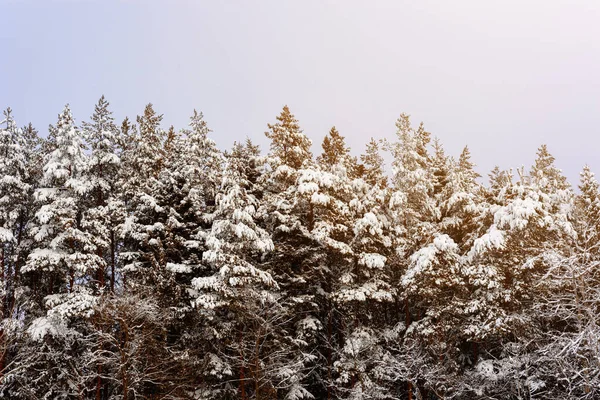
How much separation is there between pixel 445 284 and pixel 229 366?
10.8 meters

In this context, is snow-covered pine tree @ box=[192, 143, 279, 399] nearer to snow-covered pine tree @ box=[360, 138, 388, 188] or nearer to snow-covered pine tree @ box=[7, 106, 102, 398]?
snow-covered pine tree @ box=[7, 106, 102, 398]

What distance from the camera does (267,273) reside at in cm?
2294

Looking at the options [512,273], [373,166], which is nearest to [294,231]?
[373,166]

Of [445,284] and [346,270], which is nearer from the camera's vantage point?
[445,284]

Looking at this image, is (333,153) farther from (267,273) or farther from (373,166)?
(267,273)

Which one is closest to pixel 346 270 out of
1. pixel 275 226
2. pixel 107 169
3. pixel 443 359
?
pixel 275 226

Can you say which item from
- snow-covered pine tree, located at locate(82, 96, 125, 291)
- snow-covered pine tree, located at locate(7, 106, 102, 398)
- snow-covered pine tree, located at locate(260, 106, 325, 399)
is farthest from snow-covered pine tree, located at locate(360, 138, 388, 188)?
snow-covered pine tree, located at locate(7, 106, 102, 398)

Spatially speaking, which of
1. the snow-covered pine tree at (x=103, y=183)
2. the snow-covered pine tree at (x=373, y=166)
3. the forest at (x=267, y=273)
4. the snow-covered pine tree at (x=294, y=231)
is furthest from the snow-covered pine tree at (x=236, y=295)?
the snow-covered pine tree at (x=373, y=166)

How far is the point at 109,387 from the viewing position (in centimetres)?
2708

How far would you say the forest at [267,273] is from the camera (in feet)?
71.2

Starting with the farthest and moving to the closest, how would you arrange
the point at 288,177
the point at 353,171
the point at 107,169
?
the point at 353,171 → the point at 107,169 → the point at 288,177

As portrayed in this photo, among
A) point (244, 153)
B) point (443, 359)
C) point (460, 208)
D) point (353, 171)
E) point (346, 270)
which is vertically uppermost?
point (244, 153)

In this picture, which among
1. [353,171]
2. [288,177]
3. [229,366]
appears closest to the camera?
[229,366]

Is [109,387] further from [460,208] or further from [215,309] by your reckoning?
[460,208]
